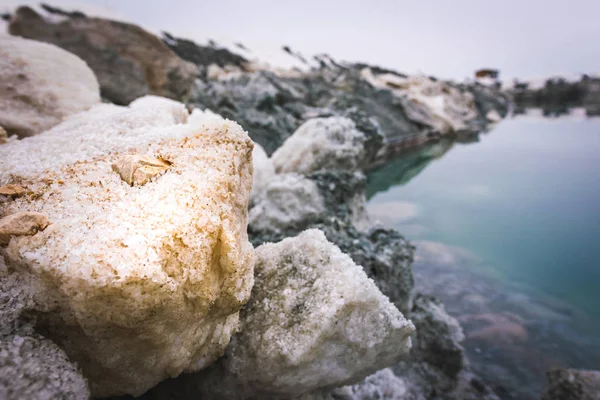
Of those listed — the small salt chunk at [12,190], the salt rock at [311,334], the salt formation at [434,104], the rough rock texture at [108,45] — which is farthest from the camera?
the salt formation at [434,104]

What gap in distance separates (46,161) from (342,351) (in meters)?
1.96

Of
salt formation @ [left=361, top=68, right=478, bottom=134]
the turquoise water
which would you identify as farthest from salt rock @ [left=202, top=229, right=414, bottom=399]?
salt formation @ [left=361, top=68, right=478, bottom=134]

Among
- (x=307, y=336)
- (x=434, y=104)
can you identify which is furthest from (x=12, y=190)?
(x=434, y=104)

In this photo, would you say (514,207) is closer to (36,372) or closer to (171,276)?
(171,276)

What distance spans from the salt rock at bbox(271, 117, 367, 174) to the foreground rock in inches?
119

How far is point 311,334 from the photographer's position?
1.89 m

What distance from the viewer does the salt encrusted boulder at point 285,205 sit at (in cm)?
390

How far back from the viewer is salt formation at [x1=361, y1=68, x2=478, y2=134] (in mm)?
18033

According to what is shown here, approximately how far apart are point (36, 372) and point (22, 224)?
0.57 m

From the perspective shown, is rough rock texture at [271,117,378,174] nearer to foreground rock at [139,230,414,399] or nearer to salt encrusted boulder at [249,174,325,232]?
salt encrusted boulder at [249,174,325,232]

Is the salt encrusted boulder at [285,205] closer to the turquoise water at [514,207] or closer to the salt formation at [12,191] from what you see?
the salt formation at [12,191]

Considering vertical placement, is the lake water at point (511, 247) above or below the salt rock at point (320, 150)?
below

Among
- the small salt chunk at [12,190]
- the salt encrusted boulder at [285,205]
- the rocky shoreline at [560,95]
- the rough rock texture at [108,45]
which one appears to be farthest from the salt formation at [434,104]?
the small salt chunk at [12,190]

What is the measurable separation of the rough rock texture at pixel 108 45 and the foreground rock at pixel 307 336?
6.22 meters
